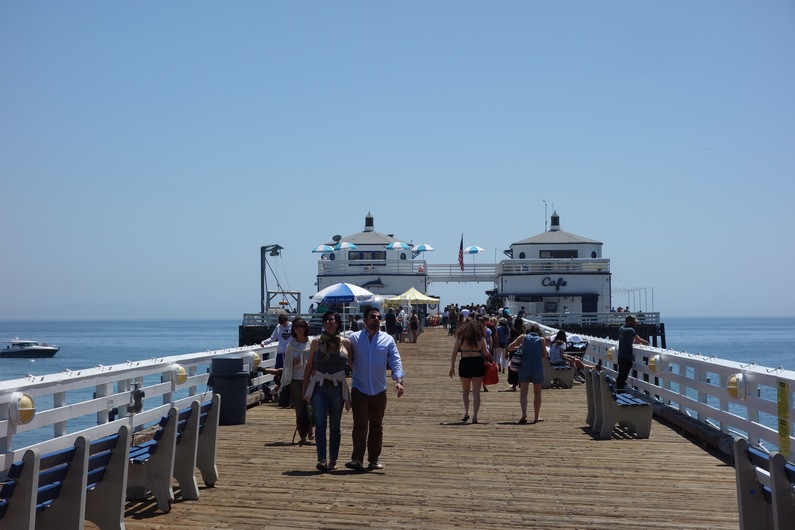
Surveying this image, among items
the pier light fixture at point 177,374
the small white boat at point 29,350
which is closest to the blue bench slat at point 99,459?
the pier light fixture at point 177,374

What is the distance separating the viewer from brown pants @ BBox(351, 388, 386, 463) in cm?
1005

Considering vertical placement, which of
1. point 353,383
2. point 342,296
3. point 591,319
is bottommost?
point 353,383

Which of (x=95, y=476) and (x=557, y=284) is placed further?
(x=557, y=284)

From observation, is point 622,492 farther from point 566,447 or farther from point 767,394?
point 767,394

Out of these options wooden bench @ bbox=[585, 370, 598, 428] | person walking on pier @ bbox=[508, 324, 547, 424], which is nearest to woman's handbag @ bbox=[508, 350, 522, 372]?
person walking on pier @ bbox=[508, 324, 547, 424]

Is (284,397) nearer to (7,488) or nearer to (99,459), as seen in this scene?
(99,459)

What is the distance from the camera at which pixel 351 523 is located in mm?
7555

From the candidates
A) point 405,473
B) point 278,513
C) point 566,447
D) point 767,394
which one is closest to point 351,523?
point 278,513

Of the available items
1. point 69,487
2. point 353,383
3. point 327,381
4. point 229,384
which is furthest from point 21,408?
point 229,384

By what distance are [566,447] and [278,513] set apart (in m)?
5.26

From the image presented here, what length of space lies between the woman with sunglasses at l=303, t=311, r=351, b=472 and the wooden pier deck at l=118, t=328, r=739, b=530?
1.22 ft

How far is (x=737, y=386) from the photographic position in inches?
411

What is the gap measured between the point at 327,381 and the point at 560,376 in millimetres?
12210

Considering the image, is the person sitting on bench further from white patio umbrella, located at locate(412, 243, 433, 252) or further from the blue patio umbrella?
white patio umbrella, located at locate(412, 243, 433, 252)
